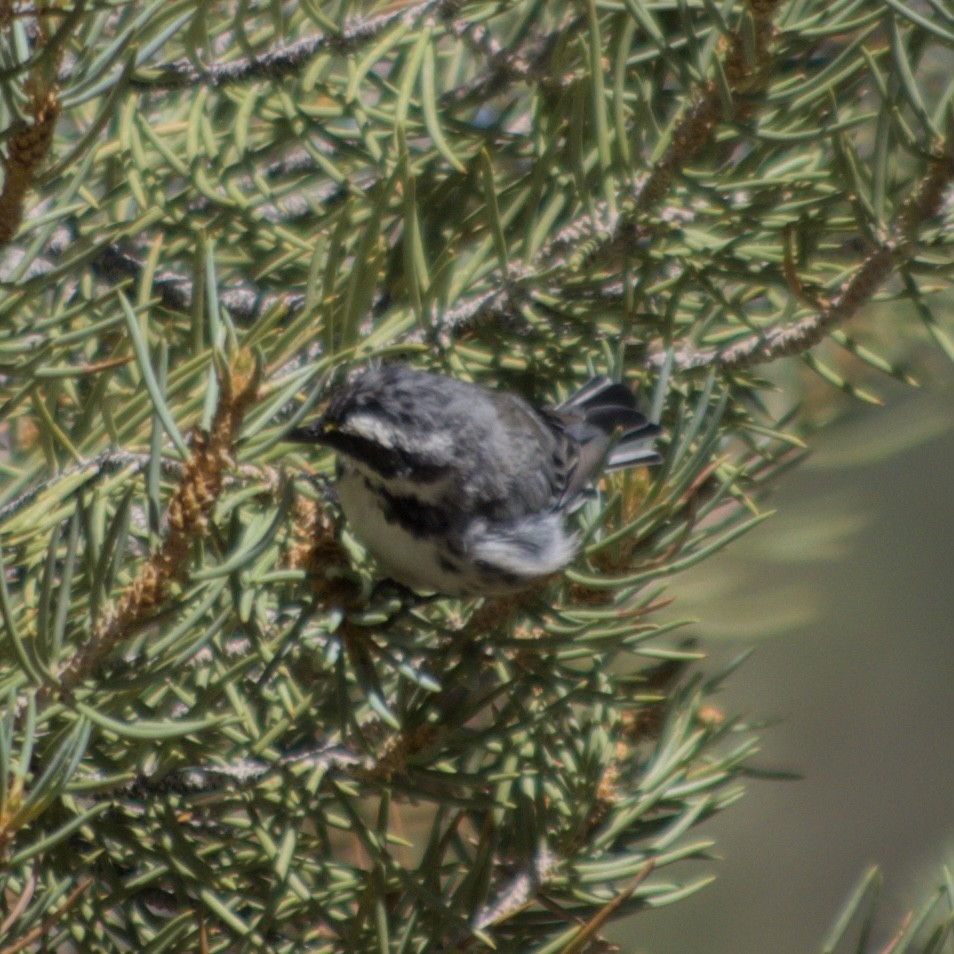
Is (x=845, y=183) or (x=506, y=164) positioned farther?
(x=506, y=164)

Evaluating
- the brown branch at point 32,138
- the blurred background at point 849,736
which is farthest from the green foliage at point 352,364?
the blurred background at point 849,736

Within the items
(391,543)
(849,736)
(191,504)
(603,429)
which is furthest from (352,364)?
(849,736)

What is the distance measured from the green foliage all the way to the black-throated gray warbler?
0.05 m

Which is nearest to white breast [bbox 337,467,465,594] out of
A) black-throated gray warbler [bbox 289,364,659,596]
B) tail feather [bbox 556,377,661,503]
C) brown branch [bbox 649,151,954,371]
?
black-throated gray warbler [bbox 289,364,659,596]

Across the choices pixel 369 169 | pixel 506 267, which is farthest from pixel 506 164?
pixel 506 267

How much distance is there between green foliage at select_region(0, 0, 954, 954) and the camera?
32.2 inches

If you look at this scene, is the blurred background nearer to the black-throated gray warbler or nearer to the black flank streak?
the black-throated gray warbler

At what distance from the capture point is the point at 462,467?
162cm

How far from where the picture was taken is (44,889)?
38.5 inches

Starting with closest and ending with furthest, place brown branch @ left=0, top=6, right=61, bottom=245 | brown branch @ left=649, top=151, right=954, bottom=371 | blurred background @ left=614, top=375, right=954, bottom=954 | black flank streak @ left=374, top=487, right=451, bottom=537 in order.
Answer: brown branch @ left=0, top=6, right=61, bottom=245 < brown branch @ left=649, top=151, right=954, bottom=371 < black flank streak @ left=374, top=487, right=451, bottom=537 < blurred background @ left=614, top=375, right=954, bottom=954

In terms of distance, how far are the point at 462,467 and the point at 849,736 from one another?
14.4 feet

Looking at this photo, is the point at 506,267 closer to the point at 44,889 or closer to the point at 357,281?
the point at 357,281

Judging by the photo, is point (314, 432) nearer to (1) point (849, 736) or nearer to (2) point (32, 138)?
(2) point (32, 138)

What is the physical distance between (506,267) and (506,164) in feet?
1.20
